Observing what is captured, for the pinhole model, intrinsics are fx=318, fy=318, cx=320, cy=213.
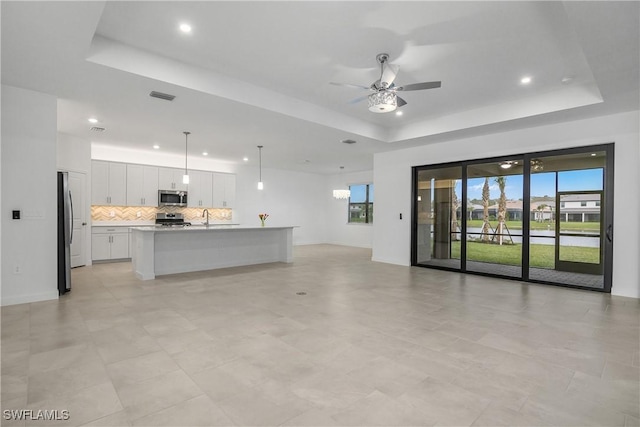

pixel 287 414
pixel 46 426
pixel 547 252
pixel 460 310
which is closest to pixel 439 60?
pixel 460 310

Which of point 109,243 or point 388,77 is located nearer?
point 388,77

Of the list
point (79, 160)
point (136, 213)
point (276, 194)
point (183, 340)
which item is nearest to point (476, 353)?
point (183, 340)

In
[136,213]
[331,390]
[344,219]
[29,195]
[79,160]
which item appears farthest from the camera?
[344,219]

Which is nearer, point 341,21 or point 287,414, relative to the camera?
point 287,414

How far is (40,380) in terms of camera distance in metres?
2.27

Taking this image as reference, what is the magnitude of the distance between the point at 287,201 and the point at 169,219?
4287mm

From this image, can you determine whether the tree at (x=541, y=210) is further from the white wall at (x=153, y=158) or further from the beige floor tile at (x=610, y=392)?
the white wall at (x=153, y=158)

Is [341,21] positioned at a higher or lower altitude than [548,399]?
higher

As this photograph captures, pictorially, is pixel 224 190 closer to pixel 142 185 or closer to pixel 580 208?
pixel 142 185

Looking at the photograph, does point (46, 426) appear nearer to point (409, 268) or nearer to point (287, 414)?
point (287, 414)

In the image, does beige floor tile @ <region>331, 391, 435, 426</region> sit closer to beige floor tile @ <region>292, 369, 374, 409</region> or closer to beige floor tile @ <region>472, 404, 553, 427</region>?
beige floor tile @ <region>292, 369, 374, 409</region>

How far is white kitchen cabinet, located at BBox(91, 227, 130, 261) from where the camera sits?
24.5 feet

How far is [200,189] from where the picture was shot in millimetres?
9289

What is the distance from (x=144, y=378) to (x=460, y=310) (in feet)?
11.6
